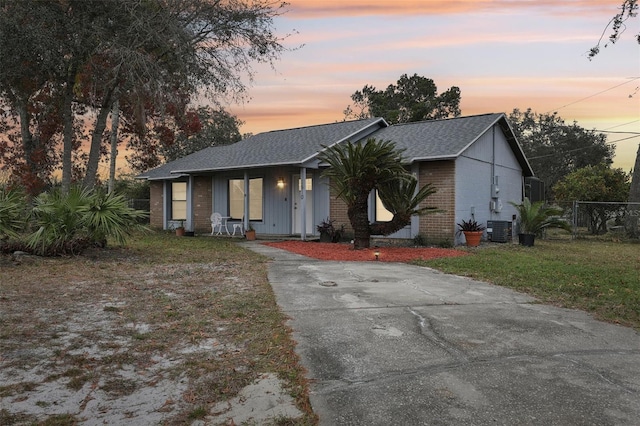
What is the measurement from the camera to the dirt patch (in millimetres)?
2805

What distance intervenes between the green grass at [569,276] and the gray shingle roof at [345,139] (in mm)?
3688

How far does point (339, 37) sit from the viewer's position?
13.8m

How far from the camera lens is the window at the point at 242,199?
16953 mm

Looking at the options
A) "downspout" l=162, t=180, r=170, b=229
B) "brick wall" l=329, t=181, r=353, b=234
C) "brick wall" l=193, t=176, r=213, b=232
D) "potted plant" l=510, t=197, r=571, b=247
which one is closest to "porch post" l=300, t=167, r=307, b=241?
"brick wall" l=329, t=181, r=353, b=234

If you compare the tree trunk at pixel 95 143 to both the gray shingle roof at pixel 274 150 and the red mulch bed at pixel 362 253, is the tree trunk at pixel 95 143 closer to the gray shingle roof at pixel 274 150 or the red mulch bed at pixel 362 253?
the gray shingle roof at pixel 274 150

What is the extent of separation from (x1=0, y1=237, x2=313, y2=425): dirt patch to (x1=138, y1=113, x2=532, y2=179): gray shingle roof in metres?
8.26

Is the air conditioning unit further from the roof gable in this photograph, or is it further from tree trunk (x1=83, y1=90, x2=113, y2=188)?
tree trunk (x1=83, y1=90, x2=113, y2=188)

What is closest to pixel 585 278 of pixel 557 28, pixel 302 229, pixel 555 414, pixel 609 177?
pixel 555 414

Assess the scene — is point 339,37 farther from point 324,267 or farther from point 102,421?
point 102,421

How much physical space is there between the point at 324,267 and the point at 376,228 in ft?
11.4

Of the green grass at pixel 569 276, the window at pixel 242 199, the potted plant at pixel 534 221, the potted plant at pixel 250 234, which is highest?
the window at pixel 242 199

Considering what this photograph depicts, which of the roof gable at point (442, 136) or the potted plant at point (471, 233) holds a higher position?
the roof gable at point (442, 136)

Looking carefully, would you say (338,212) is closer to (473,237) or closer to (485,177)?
(473,237)

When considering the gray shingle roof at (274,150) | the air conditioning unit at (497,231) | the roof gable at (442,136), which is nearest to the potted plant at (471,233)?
the air conditioning unit at (497,231)
